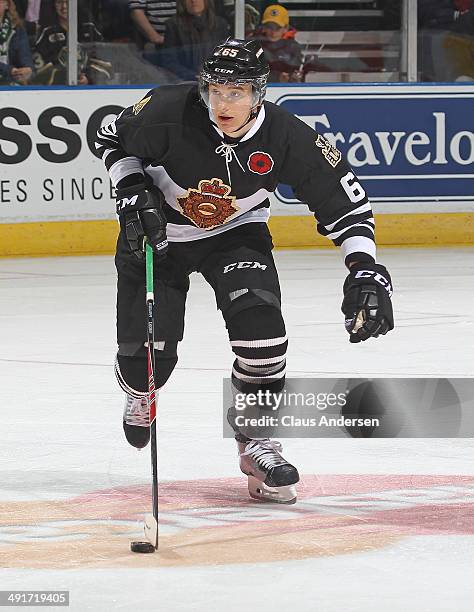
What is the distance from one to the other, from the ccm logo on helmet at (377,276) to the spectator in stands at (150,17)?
6.59m

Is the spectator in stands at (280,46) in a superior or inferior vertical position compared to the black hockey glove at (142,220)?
inferior

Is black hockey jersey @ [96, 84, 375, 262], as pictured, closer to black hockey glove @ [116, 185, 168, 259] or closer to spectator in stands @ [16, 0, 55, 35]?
black hockey glove @ [116, 185, 168, 259]

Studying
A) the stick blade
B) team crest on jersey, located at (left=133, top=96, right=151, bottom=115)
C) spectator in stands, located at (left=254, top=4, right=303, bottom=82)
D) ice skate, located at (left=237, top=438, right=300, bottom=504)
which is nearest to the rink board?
spectator in stands, located at (left=254, top=4, right=303, bottom=82)

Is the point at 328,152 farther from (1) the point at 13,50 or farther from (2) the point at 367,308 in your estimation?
(1) the point at 13,50

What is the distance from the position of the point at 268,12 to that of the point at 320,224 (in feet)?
21.3

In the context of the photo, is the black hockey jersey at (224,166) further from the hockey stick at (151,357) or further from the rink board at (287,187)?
the rink board at (287,187)

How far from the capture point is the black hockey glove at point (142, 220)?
376 centimetres

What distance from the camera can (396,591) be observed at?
10.2 ft

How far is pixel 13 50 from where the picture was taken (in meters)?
9.73

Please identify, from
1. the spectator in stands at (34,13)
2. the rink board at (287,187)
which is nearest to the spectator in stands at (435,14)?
the rink board at (287,187)

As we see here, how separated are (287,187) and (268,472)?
6.25 metres

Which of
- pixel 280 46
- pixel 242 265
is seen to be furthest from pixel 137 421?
pixel 280 46

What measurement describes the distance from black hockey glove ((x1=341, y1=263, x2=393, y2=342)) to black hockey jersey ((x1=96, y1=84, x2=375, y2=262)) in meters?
0.16

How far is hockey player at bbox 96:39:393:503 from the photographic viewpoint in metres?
3.79
